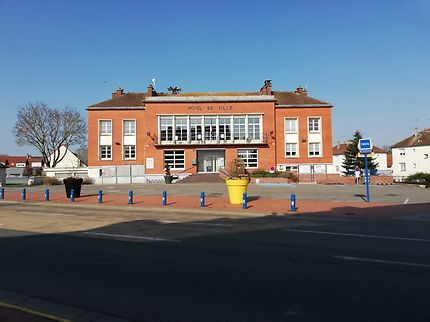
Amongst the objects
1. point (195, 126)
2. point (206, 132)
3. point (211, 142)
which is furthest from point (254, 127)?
point (195, 126)

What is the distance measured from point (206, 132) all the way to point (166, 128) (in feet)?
17.4

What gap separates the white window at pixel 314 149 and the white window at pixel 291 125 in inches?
121

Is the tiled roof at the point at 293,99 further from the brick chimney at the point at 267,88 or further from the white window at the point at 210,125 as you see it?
the white window at the point at 210,125

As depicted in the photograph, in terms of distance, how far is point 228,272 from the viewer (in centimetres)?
640

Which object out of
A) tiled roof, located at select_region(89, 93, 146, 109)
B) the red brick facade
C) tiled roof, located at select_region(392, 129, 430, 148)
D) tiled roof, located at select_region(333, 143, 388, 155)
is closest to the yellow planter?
the red brick facade

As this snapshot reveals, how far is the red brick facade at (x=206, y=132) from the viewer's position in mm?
49750

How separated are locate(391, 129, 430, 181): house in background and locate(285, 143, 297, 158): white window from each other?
24.5m

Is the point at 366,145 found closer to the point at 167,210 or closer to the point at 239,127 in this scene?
the point at 167,210

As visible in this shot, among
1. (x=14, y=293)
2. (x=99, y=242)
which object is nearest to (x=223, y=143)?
(x=99, y=242)

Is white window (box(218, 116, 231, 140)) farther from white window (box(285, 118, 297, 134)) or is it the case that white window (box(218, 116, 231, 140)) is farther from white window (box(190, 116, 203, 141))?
white window (box(285, 118, 297, 134))

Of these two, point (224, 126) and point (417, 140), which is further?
point (417, 140)

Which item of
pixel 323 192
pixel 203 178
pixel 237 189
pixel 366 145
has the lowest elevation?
pixel 323 192

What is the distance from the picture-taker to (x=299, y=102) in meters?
53.3

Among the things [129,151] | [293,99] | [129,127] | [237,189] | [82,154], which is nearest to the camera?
[237,189]
